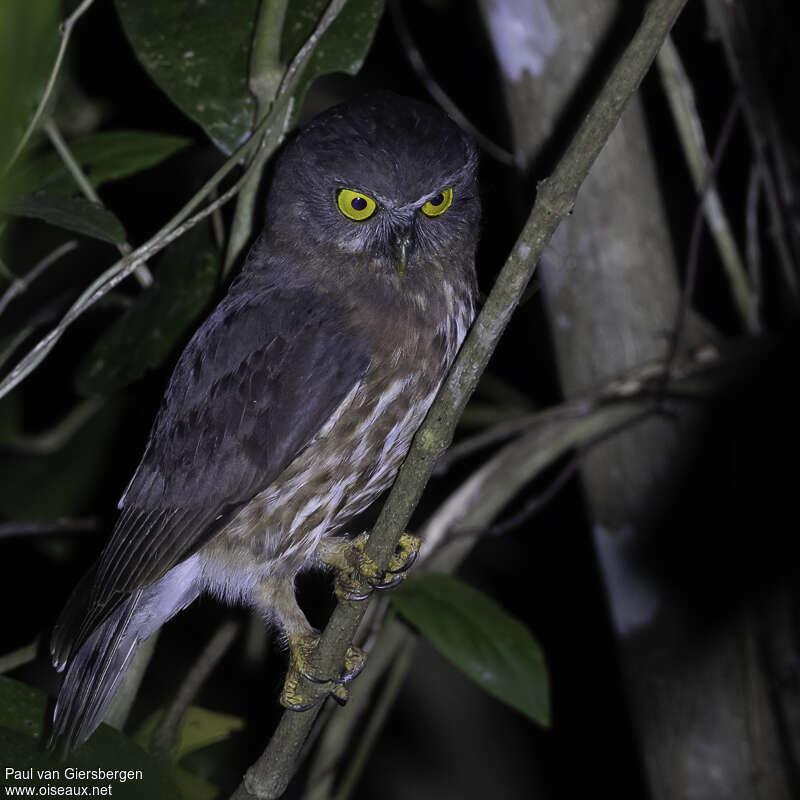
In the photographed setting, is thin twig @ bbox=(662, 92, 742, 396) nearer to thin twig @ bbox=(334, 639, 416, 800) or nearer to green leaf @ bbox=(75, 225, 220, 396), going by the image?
thin twig @ bbox=(334, 639, 416, 800)

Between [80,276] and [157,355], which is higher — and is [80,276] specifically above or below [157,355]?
below

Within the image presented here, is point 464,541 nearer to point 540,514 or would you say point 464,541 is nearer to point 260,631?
point 260,631

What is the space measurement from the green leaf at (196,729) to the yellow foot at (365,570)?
24.7 inches

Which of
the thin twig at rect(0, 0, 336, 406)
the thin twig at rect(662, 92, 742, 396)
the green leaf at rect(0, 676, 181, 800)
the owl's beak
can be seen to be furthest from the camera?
the thin twig at rect(662, 92, 742, 396)

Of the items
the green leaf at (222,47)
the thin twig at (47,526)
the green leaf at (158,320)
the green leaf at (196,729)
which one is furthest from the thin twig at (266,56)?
the green leaf at (196,729)

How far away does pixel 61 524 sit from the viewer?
2.79 metres

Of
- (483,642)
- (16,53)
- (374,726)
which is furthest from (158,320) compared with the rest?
(16,53)

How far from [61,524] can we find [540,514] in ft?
7.49

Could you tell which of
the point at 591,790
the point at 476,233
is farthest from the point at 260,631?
the point at 591,790

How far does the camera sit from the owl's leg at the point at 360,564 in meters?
1.98

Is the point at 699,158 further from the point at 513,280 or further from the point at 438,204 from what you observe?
the point at 513,280

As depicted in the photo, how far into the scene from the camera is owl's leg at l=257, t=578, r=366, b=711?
2.30 metres

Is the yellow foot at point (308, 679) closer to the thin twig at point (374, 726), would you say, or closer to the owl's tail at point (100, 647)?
the owl's tail at point (100, 647)

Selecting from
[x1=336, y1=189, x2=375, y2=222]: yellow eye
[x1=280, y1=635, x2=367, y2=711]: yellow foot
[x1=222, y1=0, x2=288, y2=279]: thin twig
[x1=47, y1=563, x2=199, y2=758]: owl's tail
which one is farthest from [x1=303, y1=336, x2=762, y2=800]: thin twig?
[x1=222, y1=0, x2=288, y2=279]: thin twig
